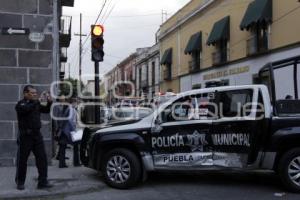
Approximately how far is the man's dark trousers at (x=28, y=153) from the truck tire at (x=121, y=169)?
3.63 ft

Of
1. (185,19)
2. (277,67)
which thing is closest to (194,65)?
(185,19)

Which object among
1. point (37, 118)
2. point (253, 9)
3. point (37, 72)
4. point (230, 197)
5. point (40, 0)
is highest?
point (253, 9)

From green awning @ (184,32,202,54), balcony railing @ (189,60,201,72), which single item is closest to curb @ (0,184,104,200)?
green awning @ (184,32,202,54)

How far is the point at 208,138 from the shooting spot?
9016 mm

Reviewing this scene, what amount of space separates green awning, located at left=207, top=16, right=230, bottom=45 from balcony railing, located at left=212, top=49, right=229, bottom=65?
0.75 metres

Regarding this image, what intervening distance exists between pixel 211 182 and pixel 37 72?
4.62m

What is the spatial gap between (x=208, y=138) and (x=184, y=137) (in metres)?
0.42

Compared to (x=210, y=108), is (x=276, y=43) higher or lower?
higher

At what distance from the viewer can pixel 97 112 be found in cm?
1248

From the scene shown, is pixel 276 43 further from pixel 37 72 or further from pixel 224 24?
pixel 37 72

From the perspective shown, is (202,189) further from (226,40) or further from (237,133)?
(226,40)

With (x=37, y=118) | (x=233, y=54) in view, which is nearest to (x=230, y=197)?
(x=37, y=118)

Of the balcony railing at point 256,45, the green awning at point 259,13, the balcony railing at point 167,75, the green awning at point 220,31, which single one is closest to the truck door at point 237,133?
the green awning at point 259,13

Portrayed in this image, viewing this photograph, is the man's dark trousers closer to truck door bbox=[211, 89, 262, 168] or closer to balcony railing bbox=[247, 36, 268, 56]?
truck door bbox=[211, 89, 262, 168]
